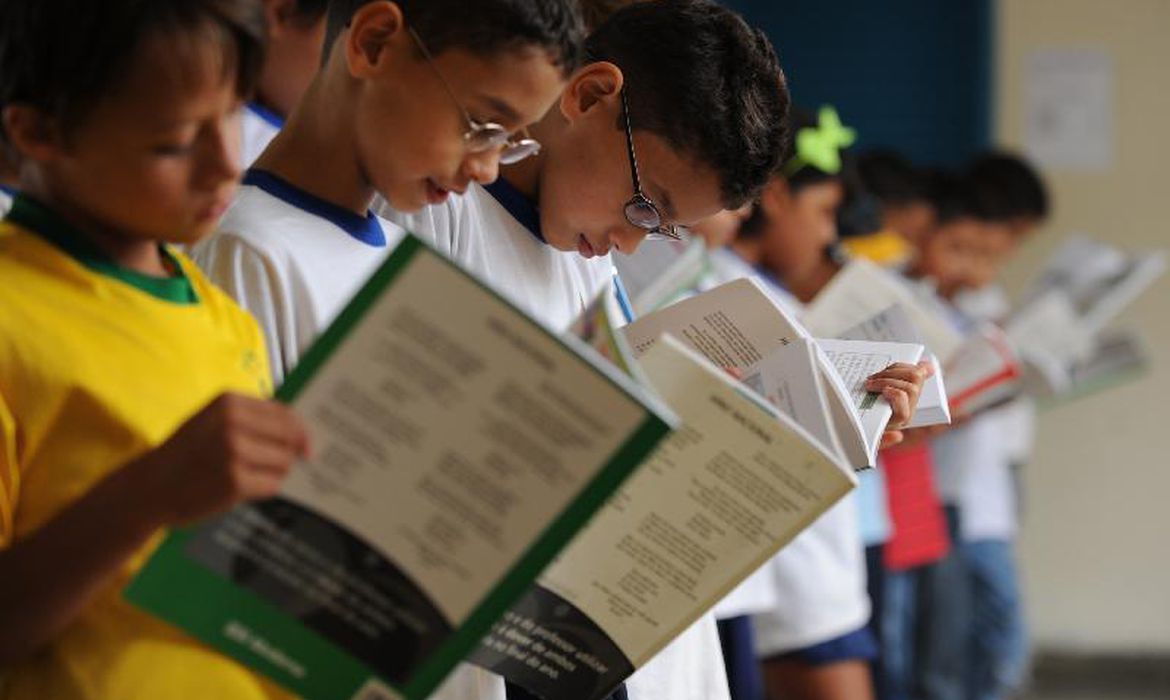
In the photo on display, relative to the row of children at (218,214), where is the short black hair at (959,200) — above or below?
below

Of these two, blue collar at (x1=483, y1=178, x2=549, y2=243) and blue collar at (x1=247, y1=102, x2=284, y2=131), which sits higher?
blue collar at (x1=483, y1=178, x2=549, y2=243)

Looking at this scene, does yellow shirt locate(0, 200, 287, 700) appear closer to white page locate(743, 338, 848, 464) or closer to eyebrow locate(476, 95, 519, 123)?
eyebrow locate(476, 95, 519, 123)

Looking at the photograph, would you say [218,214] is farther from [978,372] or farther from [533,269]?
[978,372]

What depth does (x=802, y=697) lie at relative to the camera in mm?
3186

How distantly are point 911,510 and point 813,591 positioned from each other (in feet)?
3.58

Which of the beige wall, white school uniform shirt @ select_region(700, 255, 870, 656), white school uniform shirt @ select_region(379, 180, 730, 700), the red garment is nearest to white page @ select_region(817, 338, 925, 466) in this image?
white school uniform shirt @ select_region(379, 180, 730, 700)

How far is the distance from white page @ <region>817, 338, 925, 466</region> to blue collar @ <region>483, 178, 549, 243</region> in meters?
0.34

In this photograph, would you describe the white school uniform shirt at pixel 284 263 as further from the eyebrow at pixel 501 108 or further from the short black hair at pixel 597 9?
the short black hair at pixel 597 9

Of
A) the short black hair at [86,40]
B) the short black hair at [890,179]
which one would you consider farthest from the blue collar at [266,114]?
the short black hair at [890,179]

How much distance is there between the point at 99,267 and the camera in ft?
4.04

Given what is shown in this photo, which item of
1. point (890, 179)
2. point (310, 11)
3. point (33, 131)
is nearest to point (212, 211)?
point (33, 131)

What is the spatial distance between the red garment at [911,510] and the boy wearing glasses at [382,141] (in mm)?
2508

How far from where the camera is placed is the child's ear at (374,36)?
156 cm

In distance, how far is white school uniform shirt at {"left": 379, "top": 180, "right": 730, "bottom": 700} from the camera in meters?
1.86
